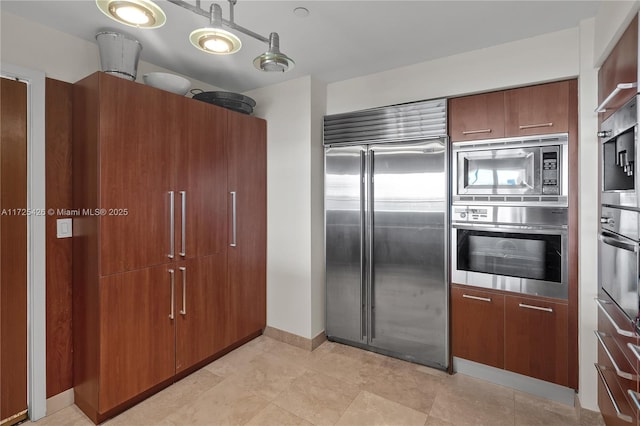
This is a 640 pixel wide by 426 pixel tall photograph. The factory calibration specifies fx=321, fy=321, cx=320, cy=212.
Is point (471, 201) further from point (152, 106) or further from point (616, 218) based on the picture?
point (152, 106)

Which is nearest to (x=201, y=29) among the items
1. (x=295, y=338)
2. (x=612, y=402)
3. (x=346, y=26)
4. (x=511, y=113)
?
(x=346, y=26)

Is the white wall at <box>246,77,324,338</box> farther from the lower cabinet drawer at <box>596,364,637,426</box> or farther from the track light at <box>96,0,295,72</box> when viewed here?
the lower cabinet drawer at <box>596,364,637,426</box>

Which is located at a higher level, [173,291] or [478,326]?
[173,291]

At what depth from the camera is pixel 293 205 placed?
309 cm

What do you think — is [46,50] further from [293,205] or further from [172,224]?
[293,205]

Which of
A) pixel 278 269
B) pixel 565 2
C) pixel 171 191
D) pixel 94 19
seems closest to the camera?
pixel 565 2

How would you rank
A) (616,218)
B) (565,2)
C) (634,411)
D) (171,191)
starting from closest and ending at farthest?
(634,411), (616,218), (565,2), (171,191)

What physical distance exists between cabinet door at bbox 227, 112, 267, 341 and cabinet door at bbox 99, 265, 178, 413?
640 mm

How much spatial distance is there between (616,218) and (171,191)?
271cm

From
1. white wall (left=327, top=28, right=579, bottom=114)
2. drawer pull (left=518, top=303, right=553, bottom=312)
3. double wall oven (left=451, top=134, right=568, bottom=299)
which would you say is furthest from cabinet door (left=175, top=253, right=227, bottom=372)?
drawer pull (left=518, top=303, right=553, bottom=312)

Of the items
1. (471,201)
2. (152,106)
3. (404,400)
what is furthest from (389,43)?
(404,400)

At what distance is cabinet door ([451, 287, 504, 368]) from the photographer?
7.89 ft

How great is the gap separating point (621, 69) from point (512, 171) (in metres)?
0.87

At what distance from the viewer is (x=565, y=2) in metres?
1.85
